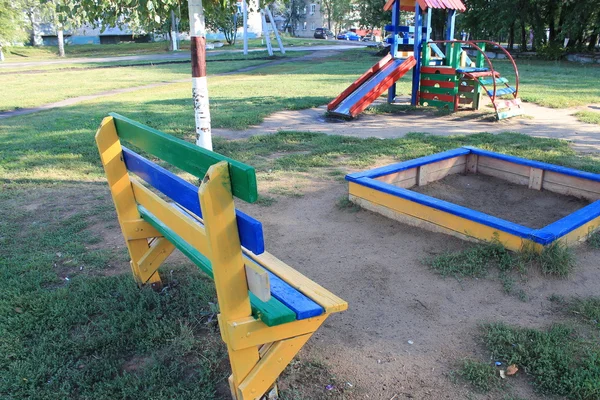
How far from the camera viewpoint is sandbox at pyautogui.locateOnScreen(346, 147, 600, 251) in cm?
360

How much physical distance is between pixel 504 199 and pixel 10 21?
121ft

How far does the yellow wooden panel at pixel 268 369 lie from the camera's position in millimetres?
2148

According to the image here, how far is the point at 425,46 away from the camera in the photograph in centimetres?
1063

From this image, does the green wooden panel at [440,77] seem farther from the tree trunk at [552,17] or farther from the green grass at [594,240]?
the tree trunk at [552,17]

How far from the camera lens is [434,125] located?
888 centimetres

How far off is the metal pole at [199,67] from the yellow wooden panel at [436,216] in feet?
5.90

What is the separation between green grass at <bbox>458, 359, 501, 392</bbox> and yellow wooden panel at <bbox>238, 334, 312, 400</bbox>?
0.85 metres

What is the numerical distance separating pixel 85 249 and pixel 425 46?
8798 mm

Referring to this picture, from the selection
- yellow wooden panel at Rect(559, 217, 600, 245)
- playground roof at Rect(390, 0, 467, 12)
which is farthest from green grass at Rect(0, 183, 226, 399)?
playground roof at Rect(390, 0, 467, 12)

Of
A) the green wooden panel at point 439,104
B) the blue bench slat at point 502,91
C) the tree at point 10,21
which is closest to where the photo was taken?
the blue bench slat at point 502,91

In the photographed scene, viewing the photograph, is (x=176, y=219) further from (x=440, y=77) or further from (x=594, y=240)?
(x=440, y=77)

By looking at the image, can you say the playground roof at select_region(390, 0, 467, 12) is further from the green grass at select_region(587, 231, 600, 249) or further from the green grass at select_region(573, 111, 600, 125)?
the green grass at select_region(587, 231, 600, 249)

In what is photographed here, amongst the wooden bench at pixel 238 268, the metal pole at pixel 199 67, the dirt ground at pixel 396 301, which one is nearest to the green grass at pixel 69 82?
the metal pole at pixel 199 67

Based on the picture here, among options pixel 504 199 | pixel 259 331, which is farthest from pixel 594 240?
pixel 259 331
